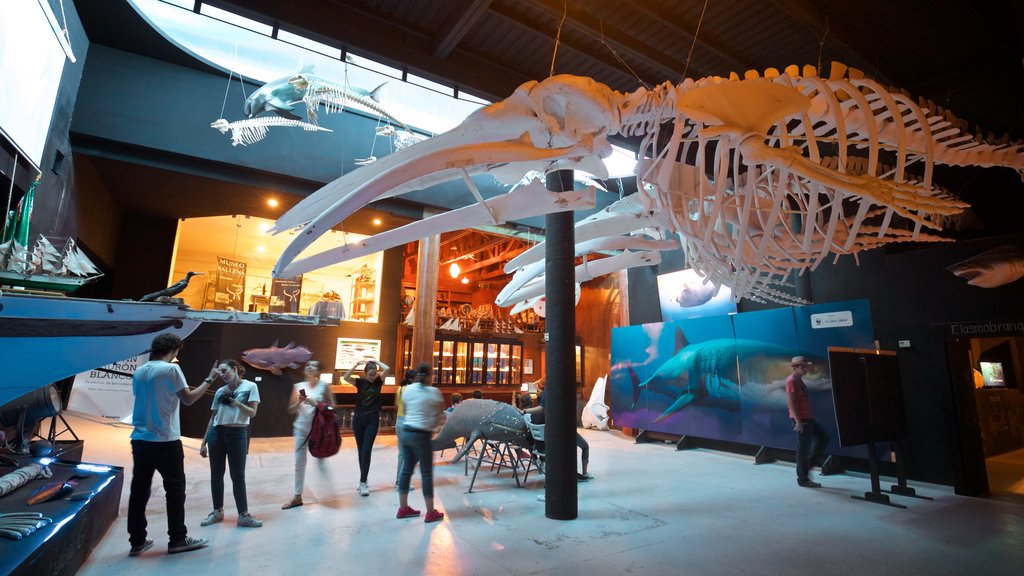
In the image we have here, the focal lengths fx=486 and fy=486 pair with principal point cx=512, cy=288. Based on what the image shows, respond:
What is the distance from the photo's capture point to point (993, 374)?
8.07m

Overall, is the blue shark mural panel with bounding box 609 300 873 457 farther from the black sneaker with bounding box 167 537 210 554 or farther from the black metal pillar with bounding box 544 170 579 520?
the black sneaker with bounding box 167 537 210 554

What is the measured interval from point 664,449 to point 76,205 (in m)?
9.20

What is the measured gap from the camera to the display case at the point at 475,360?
419 inches

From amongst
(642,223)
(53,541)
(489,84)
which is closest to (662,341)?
(642,223)

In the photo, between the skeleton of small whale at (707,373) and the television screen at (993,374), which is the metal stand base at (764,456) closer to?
the skeleton of small whale at (707,373)

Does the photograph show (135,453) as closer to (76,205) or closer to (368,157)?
(76,205)

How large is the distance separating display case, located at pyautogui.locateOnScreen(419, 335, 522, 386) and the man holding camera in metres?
6.98

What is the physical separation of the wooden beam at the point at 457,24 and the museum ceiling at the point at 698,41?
0.03ft

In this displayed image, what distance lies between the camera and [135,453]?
3.07 m

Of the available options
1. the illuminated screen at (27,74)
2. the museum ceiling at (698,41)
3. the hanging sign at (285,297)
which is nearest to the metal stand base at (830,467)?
the museum ceiling at (698,41)

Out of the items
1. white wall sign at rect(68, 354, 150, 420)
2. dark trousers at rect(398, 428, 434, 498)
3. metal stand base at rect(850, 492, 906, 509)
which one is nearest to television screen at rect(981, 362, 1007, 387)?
metal stand base at rect(850, 492, 906, 509)

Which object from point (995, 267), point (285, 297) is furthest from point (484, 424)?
point (285, 297)

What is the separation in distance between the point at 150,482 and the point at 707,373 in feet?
23.4

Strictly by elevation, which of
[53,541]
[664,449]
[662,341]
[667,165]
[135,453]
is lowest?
[664,449]
